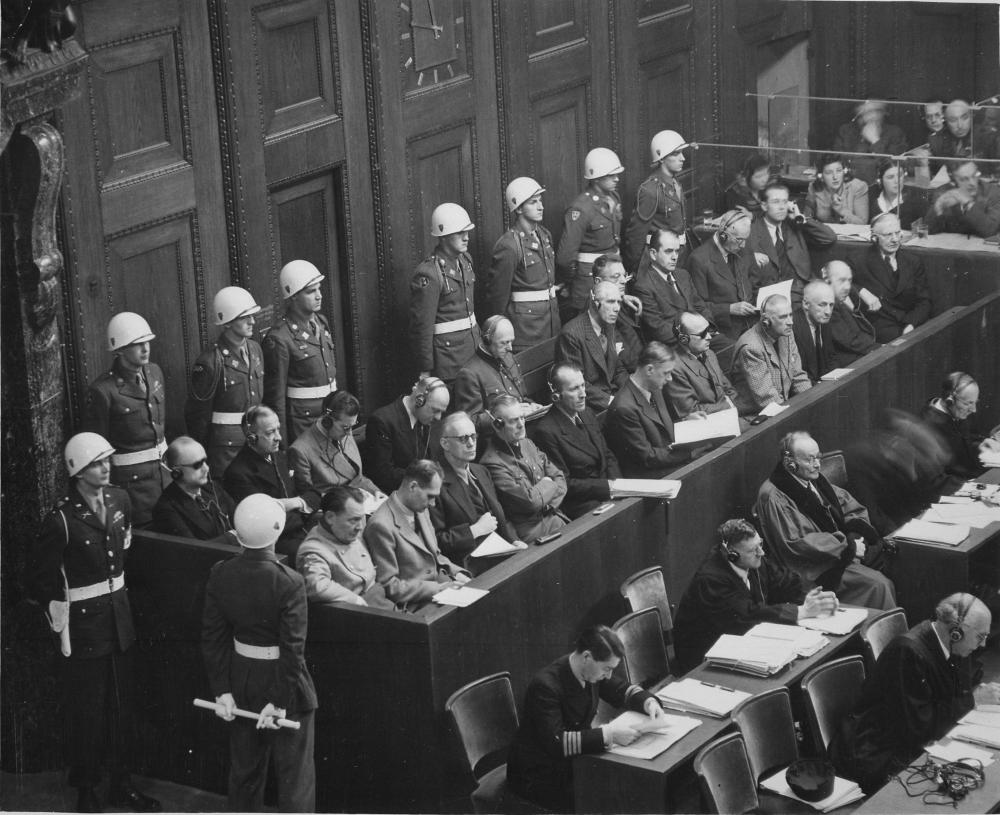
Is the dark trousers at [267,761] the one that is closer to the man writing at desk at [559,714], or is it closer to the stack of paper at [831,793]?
the man writing at desk at [559,714]

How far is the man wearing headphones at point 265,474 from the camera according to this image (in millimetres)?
6754

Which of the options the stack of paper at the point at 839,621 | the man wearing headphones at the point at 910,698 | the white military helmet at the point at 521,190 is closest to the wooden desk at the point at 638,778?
the man wearing headphones at the point at 910,698

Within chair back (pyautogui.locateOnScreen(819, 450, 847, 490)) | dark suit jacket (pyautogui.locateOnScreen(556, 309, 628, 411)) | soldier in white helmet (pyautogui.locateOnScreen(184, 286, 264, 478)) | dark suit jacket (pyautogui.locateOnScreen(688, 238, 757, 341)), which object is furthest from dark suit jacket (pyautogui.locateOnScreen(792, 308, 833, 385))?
soldier in white helmet (pyautogui.locateOnScreen(184, 286, 264, 478))

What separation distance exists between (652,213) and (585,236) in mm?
598

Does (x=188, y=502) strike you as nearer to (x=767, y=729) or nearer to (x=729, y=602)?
(x=729, y=602)

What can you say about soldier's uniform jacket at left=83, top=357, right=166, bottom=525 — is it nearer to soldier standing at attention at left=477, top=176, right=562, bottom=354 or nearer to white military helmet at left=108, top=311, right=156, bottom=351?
white military helmet at left=108, top=311, right=156, bottom=351

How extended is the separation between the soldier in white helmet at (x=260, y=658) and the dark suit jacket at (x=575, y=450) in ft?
6.10

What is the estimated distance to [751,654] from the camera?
20.8ft

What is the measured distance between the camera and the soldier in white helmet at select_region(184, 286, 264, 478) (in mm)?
7297

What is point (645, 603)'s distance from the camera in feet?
23.0

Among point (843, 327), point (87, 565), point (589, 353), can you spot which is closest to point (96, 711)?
point (87, 565)

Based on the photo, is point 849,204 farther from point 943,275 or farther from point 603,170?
point 603,170

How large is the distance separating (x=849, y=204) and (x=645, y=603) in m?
4.05

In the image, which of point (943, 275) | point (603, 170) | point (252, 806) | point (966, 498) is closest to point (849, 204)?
point (943, 275)
